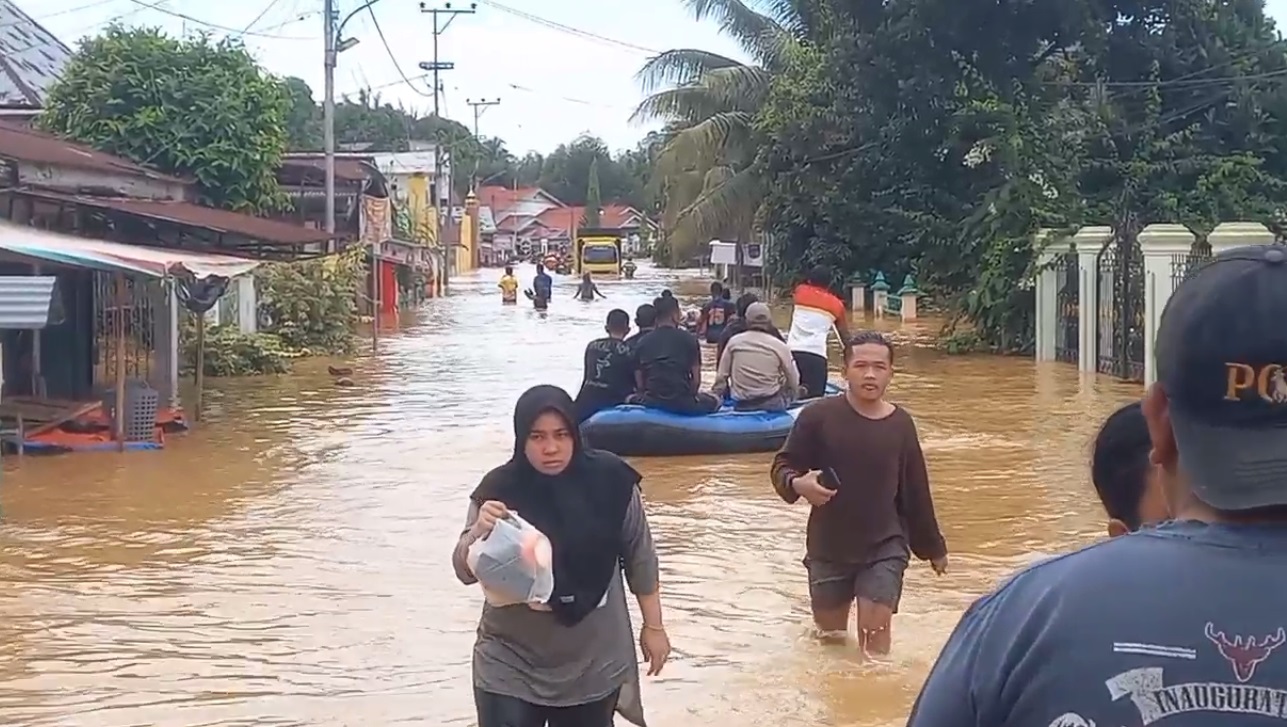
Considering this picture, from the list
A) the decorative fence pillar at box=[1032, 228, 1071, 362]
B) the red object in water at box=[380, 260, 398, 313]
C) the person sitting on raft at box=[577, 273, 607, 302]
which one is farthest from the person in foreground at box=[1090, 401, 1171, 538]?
the person sitting on raft at box=[577, 273, 607, 302]

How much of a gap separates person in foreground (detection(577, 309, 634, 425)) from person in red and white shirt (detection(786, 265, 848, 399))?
1.68 m

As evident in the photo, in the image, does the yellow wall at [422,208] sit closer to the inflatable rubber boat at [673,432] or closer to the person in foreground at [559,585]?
the inflatable rubber boat at [673,432]

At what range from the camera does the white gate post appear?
26859 mm

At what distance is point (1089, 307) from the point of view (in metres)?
24.8

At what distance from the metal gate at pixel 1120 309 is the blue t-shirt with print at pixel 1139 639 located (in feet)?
69.5

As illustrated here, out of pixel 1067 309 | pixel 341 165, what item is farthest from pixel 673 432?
pixel 341 165

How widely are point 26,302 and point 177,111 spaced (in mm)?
15649

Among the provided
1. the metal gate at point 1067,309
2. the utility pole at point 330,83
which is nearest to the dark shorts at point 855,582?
the metal gate at point 1067,309

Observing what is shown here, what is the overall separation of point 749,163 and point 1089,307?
24474 mm

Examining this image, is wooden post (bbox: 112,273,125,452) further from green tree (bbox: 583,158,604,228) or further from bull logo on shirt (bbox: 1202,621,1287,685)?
green tree (bbox: 583,158,604,228)

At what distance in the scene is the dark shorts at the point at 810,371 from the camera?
1639 centimetres

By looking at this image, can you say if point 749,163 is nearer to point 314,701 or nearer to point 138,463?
point 138,463

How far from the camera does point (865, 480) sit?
7.39 metres

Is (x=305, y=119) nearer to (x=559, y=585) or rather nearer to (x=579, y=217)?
(x=579, y=217)
